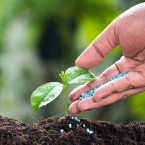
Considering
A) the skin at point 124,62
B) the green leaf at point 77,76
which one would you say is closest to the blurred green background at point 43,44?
the skin at point 124,62

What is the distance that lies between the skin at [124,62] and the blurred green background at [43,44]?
1.61 m

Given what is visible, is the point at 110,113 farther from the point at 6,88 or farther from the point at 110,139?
the point at 110,139

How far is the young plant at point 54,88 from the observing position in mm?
839

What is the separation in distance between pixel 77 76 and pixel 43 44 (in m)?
2.20

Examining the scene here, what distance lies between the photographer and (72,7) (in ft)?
9.59

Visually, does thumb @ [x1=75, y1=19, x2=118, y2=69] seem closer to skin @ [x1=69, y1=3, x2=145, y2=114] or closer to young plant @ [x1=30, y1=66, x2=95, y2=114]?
skin @ [x1=69, y1=3, x2=145, y2=114]

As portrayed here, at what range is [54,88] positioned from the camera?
88 cm

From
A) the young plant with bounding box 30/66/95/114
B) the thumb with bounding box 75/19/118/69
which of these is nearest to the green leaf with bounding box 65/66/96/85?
the young plant with bounding box 30/66/95/114

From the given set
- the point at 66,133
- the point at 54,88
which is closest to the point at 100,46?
the point at 54,88

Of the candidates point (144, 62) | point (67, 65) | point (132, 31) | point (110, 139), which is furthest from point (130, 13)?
point (67, 65)

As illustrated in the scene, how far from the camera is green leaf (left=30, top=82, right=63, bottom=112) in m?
0.83

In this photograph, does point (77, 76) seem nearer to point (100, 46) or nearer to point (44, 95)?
point (44, 95)

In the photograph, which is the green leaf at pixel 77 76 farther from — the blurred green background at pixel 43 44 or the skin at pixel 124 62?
→ the blurred green background at pixel 43 44

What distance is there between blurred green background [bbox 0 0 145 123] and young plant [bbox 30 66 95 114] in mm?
1815
